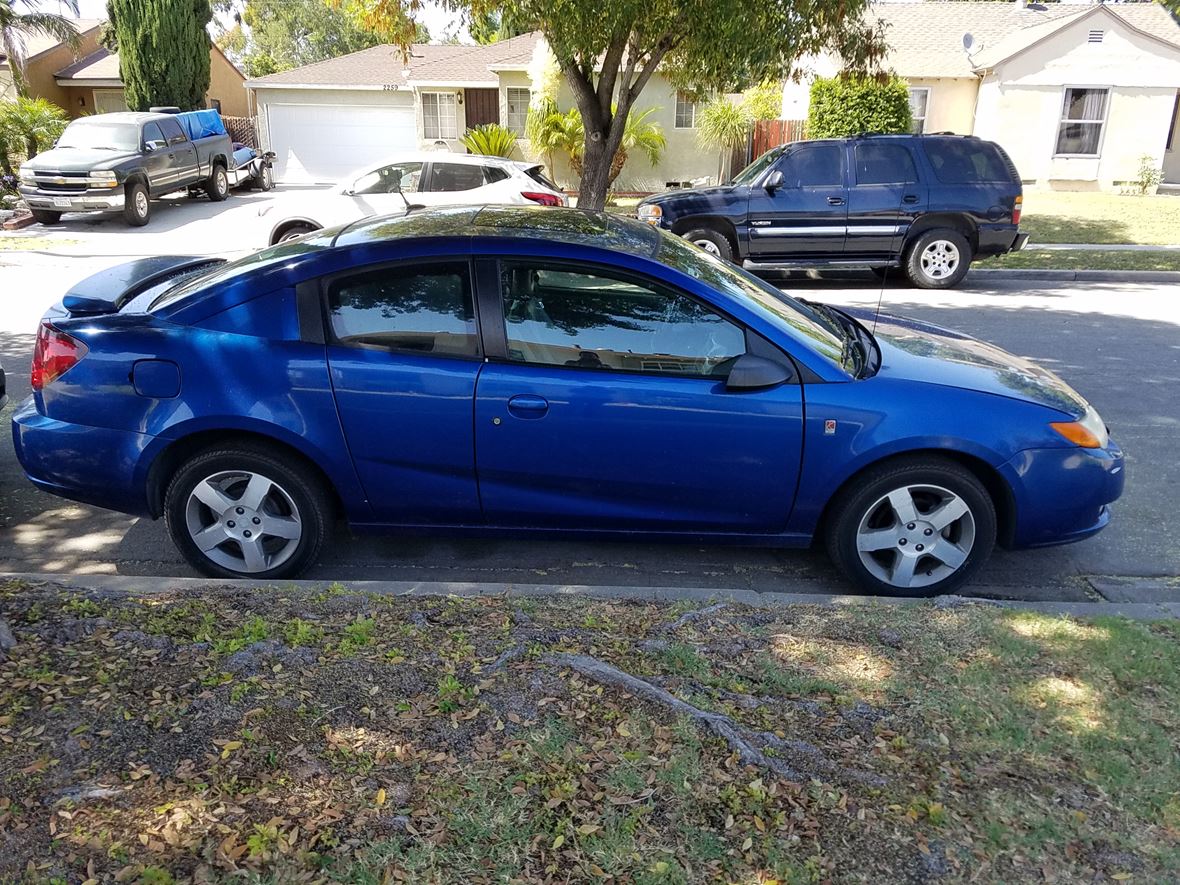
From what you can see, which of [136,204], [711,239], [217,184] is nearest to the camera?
[711,239]

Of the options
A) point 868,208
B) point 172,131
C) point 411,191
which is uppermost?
point 172,131

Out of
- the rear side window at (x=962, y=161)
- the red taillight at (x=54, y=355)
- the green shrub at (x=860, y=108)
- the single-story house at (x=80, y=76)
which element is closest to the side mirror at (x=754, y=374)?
the red taillight at (x=54, y=355)

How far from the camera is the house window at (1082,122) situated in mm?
24000

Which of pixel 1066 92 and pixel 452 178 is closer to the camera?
pixel 452 178

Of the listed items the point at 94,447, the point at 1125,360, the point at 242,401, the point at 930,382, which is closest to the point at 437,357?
the point at 242,401

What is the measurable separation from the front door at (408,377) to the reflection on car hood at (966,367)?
1933 mm

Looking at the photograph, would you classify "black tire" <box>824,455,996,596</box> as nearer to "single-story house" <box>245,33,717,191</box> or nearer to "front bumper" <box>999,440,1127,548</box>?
"front bumper" <box>999,440,1127,548</box>

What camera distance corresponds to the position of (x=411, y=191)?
13.5 meters

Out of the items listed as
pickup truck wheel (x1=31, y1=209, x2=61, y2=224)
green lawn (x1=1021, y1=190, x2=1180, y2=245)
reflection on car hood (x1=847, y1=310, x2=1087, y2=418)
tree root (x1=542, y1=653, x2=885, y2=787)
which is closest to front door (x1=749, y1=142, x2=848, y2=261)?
green lawn (x1=1021, y1=190, x2=1180, y2=245)

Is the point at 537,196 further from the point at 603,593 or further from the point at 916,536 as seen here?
the point at 603,593

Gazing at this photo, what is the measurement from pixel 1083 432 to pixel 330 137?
2829 cm

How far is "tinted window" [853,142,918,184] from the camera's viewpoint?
12469mm

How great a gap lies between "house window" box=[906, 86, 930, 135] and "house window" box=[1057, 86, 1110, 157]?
126 inches

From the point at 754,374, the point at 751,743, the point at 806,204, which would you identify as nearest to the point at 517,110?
the point at 806,204
